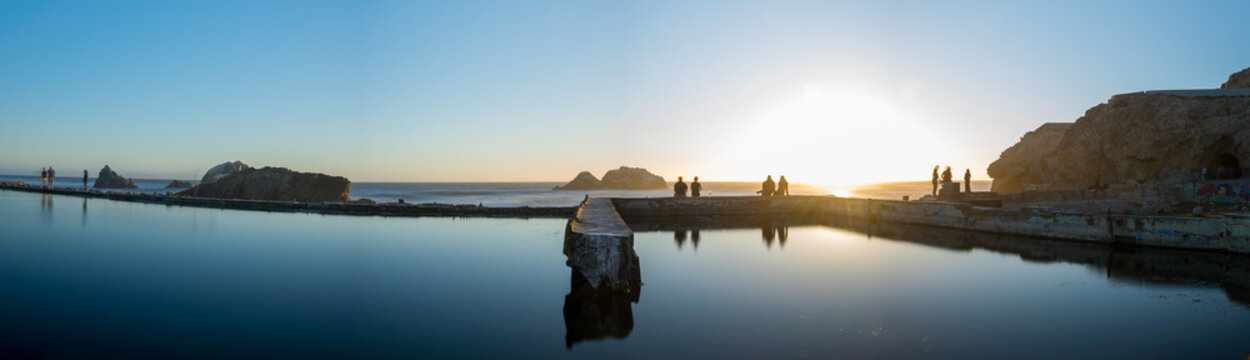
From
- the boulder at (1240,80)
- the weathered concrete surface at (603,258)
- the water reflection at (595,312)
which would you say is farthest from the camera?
the boulder at (1240,80)

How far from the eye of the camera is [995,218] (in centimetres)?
1429

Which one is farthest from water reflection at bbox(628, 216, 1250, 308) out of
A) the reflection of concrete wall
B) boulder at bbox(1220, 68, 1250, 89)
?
boulder at bbox(1220, 68, 1250, 89)

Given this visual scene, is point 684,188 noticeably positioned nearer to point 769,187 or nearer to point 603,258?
point 769,187

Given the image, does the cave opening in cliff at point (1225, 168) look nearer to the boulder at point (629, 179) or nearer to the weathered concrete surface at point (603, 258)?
the weathered concrete surface at point (603, 258)

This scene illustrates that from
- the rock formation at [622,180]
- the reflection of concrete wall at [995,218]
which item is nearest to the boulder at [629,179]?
the rock formation at [622,180]

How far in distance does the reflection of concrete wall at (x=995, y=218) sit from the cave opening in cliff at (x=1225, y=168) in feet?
60.3

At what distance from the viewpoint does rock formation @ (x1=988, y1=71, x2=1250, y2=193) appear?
2392 centimetres

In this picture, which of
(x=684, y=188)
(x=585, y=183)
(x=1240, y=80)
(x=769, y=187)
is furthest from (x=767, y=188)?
(x=585, y=183)

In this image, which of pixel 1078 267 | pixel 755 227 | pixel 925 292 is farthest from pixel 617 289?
pixel 755 227

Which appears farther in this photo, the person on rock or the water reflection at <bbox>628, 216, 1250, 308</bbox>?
the person on rock

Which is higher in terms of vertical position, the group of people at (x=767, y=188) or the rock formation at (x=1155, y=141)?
the rock formation at (x=1155, y=141)

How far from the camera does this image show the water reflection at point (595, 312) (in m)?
5.19

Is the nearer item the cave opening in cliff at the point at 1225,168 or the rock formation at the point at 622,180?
the cave opening in cliff at the point at 1225,168

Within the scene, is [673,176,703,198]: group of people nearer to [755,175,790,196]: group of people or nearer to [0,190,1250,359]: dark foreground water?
[755,175,790,196]: group of people
